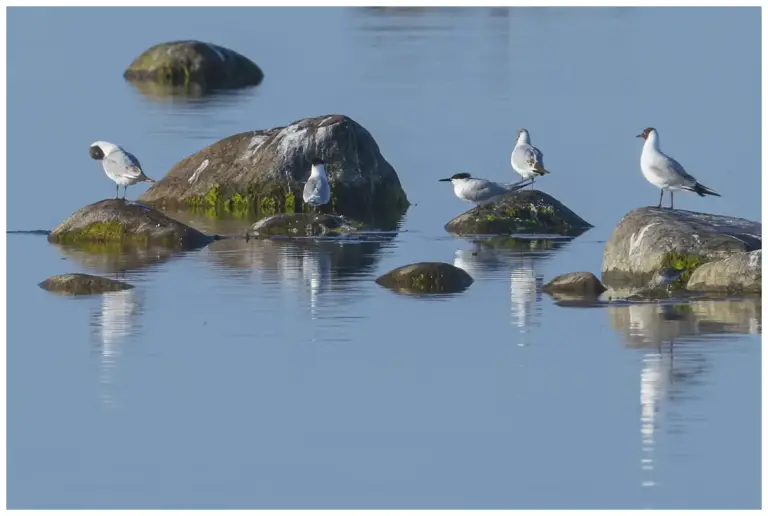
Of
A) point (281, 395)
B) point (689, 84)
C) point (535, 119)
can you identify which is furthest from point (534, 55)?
point (281, 395)

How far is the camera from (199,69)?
48750 millimetres

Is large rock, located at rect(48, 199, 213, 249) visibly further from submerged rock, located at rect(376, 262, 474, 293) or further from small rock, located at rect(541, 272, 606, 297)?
small rock, located at rect(541, 272, 606, 297)

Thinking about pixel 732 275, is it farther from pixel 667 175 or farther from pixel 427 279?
pixel 667 175

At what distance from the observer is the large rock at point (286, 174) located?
28578mm

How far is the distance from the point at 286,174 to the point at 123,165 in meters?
3.24

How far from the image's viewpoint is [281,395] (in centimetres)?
1598

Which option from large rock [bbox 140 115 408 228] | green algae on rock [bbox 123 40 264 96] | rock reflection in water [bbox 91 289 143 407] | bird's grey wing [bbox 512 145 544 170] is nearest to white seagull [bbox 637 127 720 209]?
bird's grey wing [bbox 512 145 544 170]

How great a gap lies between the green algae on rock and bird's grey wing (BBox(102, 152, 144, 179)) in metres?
22.1

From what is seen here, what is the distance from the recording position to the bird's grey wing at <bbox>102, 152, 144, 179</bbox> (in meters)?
25.9

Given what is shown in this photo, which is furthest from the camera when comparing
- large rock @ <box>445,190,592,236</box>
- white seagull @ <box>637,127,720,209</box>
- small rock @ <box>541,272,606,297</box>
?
large rock @ <box>445,190,592,236</box>

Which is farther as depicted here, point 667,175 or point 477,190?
point 477,190

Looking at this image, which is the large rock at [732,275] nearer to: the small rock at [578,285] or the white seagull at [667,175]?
the small rock at [578,285]

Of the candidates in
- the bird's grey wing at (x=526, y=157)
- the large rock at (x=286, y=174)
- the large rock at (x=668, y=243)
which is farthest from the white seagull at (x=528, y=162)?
the large rock at (x=668, y=243)

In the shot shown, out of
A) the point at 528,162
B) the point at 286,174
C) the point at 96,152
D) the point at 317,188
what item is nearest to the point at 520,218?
the point at 317,188
